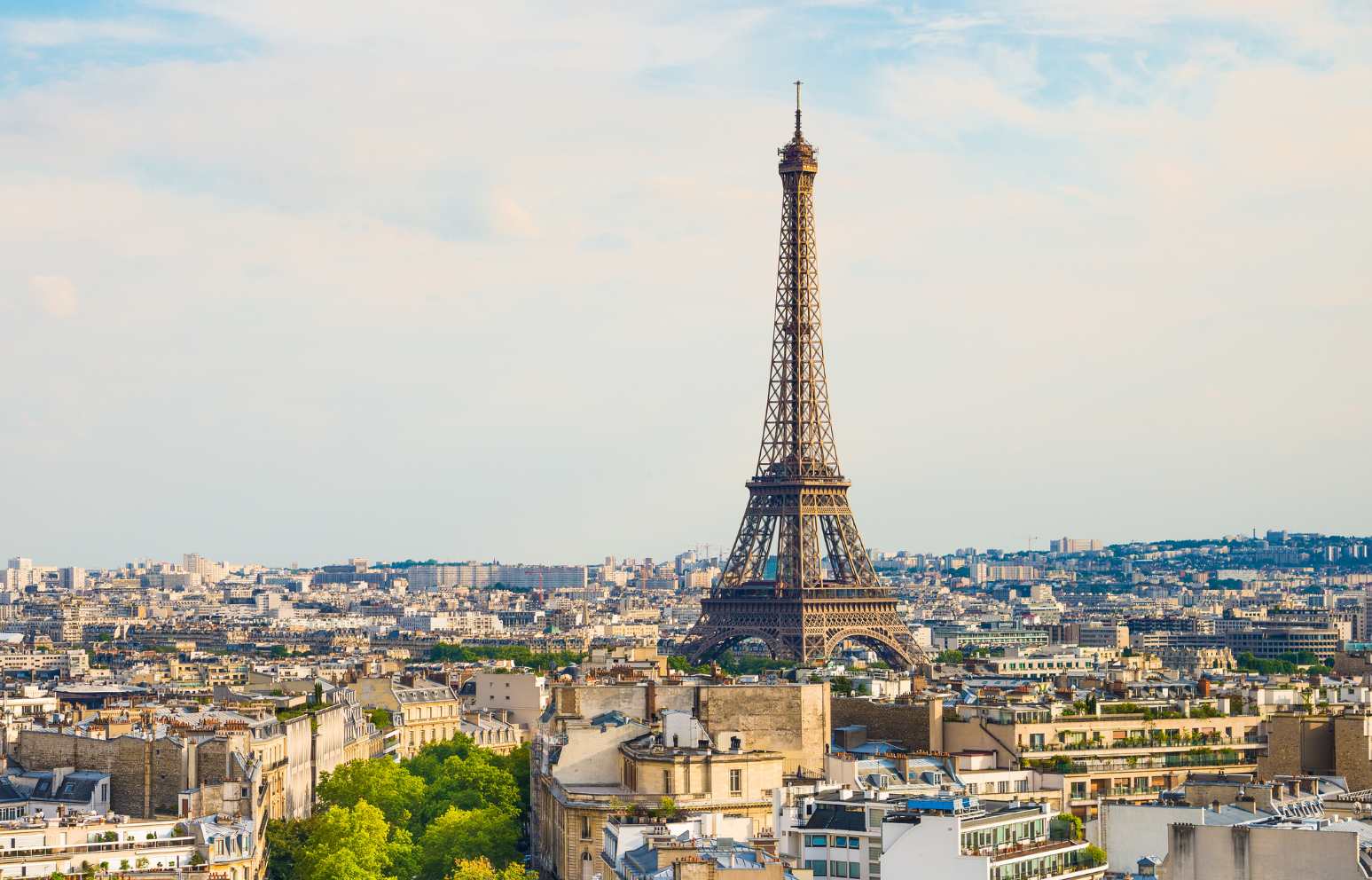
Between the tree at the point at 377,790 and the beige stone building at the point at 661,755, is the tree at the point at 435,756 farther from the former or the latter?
the beige stone building at the point at 661,755

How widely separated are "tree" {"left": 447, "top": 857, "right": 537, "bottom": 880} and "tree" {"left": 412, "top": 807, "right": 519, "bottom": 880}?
342 cm

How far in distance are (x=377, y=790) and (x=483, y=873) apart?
1806 cm

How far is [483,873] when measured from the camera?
53.0 meters

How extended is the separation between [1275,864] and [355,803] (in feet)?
124

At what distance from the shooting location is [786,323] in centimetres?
13875

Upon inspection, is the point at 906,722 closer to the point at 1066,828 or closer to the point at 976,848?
the point at 1066,828

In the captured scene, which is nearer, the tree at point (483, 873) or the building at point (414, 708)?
the tree at point (483, 873)

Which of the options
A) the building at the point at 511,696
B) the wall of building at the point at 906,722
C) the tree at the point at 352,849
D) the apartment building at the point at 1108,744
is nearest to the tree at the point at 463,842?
the tree at the point at 352,849

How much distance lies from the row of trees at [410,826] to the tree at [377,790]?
23 millimetres

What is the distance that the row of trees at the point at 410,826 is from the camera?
194 feet

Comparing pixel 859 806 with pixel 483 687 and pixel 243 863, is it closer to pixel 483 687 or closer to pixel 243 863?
pixel 243 863

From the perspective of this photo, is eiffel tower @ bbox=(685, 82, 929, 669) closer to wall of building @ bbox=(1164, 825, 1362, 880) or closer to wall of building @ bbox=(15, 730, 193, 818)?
wall of building @ bbox=(15, 730, 193, 818)

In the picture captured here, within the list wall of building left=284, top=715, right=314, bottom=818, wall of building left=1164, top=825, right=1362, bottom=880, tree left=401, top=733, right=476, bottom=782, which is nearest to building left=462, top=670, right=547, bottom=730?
tree left=401, top=733, right=476, bottom=782

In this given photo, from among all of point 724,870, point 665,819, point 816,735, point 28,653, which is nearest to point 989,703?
point 816,735
